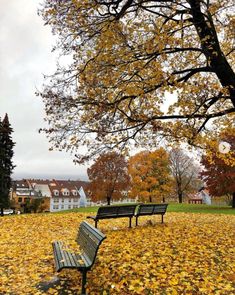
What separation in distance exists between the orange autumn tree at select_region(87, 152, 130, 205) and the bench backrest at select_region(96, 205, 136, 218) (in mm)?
27078

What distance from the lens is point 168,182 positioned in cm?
4084

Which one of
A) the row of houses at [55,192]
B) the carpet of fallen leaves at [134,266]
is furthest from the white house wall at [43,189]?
the carpet of fallen leaves at [134,266]

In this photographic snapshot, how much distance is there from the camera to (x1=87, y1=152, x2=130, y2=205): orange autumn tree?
3954 centimetres

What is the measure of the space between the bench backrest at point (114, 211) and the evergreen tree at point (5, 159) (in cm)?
2954

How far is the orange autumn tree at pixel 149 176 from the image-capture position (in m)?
38.7

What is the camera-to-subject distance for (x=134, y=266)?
6.35m

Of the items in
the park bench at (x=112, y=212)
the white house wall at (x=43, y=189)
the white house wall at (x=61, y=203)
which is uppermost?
the white house wall at (x=43, y=189)

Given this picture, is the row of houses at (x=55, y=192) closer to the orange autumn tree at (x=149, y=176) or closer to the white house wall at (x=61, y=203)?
the white house wall at (x=61, y=203)

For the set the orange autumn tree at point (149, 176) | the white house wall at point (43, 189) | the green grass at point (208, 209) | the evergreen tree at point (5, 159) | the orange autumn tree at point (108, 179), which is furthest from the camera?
the white house wall at point (43, 189)

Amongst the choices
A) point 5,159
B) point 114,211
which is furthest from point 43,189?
point 114,211

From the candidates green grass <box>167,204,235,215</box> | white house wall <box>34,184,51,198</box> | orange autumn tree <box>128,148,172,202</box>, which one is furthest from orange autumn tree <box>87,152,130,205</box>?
white house wall <box>34,184,51,198</box>

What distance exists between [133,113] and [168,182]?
30511 mm

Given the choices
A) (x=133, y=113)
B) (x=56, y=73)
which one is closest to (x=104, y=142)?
(x=133, y=113)

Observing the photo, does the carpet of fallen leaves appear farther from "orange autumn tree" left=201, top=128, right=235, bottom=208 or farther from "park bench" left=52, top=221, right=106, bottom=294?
"orange autumn tree" left=201, top=128, right=235, bottom=208
